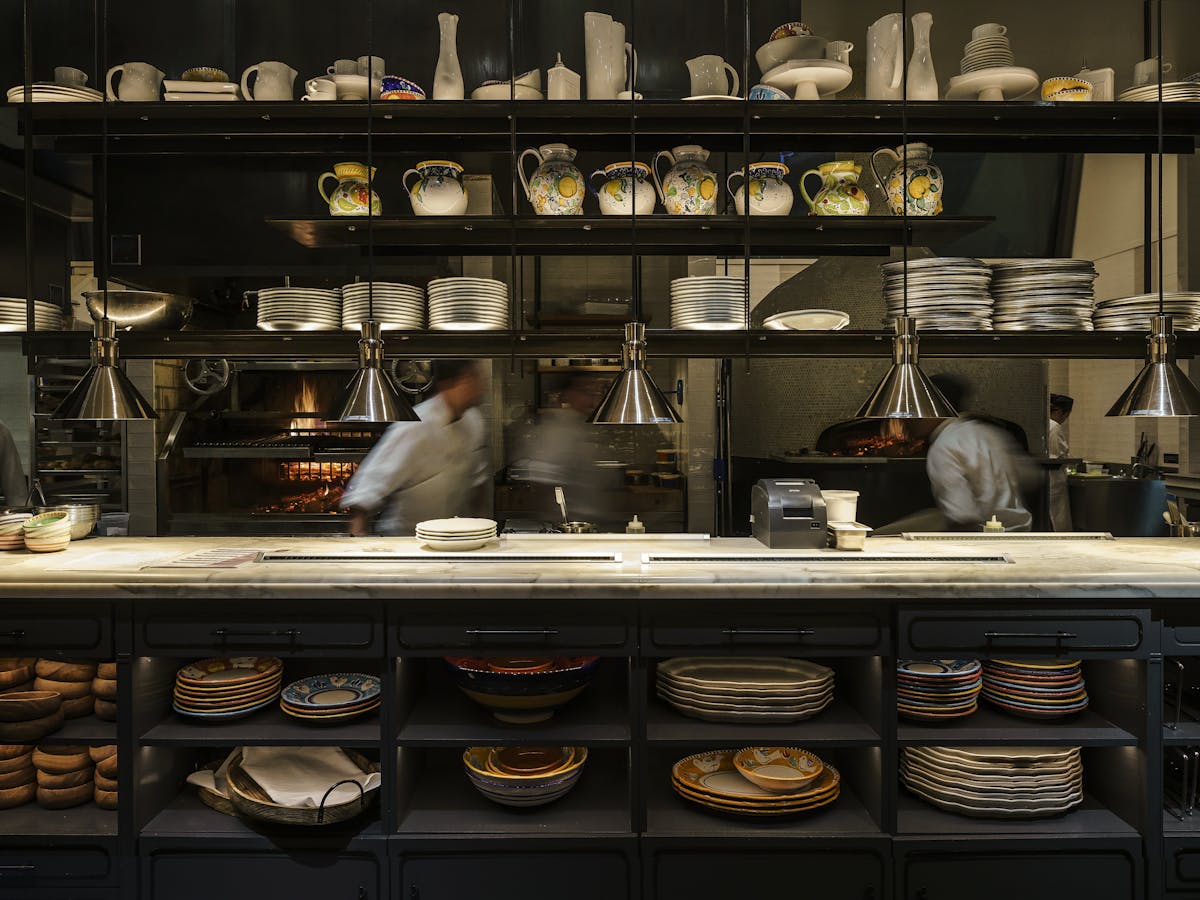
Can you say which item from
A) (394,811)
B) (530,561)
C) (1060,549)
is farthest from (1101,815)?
(394,811)

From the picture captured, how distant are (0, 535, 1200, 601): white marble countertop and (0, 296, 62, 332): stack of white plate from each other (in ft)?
2.72

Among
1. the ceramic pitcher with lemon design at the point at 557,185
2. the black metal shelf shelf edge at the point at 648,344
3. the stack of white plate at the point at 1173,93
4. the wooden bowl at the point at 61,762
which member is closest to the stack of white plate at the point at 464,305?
the black metal shelf shelf edge at the point at 648,344

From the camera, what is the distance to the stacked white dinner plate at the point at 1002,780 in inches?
89.9

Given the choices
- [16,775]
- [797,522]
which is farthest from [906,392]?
[16,775]

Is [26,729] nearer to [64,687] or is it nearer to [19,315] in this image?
[64,687]

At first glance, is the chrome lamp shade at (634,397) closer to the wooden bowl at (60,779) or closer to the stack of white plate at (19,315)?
the wooden bowl at (60,779)

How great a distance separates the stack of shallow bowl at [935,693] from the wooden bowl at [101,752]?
233 centimetres

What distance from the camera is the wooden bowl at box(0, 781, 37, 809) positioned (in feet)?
7.76

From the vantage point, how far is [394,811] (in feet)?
7.32

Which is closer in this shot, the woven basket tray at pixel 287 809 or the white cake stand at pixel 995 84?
the woven basket tray at pixel 287 809

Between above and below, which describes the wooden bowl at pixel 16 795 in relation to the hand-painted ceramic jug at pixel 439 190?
below

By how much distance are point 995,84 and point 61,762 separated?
149 inches

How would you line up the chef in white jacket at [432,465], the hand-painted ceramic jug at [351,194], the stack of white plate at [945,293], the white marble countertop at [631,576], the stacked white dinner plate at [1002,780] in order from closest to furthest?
the white marble countertop at [631,576] < the stacked white dinner plate at [1002,780] < the stack of white plate at [945,293] < the hand-painted ceramic jug at [351,194] < the chef in white jacket at [432,465]

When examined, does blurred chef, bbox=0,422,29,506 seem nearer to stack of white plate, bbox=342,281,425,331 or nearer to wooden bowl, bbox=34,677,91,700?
wooden bowl, bbox=34,677,91,700
